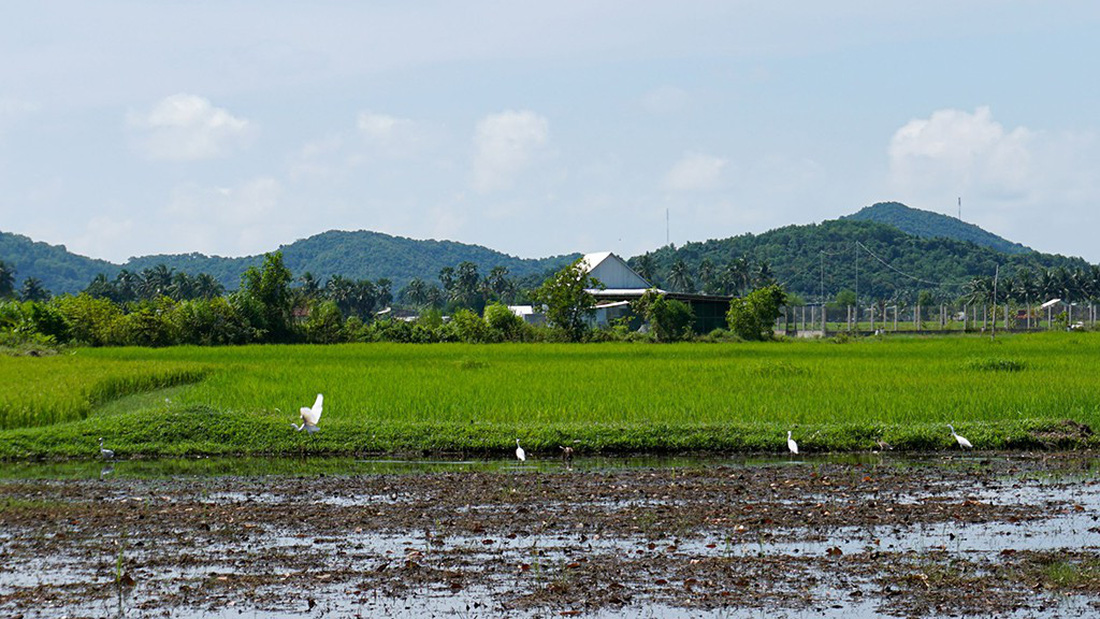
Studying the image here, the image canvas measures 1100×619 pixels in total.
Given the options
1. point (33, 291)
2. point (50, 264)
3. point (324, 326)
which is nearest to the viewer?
point (324, 326)

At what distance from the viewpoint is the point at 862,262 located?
126312 mm

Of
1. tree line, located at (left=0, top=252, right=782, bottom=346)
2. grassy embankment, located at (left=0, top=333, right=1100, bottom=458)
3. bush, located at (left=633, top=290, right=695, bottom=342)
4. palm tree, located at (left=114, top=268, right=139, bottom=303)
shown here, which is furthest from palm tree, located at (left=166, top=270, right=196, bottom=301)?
grassy embankment, located at (left=0, top=333, right=1100, bottom=458)

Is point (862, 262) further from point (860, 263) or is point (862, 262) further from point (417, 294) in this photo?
point (417, 294)

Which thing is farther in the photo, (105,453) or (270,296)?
(270,296)

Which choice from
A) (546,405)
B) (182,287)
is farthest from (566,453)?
(182,287)

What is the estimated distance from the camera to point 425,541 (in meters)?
8.73

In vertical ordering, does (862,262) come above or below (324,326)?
above

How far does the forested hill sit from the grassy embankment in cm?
8543

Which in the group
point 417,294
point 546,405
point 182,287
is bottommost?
point 546,405

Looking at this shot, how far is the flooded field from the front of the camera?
23.0ft

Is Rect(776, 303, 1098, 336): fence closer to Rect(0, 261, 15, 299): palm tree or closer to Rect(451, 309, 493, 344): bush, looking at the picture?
Rect(451, 309, 493, 344): bush

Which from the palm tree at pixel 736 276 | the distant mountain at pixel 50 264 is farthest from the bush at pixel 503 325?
the distant mountain at pixel 50 264

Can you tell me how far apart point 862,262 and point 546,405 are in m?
114

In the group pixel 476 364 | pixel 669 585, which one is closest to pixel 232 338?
pixel 476 364
